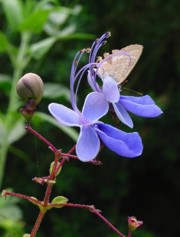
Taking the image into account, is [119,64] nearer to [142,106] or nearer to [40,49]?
[142,106]

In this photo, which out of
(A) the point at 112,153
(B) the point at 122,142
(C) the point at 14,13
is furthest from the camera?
(A) the point at 112,153

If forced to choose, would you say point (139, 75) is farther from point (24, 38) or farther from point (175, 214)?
point (24, 38)

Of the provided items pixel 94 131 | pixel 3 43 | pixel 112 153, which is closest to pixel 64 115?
pixel 94 131

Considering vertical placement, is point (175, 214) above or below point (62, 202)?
below

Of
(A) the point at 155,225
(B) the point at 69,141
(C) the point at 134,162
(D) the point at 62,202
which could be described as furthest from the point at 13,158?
(D) the point at 62,202

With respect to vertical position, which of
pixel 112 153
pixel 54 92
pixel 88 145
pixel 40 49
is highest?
pixel 88 145

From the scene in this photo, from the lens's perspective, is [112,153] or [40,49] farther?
[112,153]

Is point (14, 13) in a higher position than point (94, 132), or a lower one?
lower

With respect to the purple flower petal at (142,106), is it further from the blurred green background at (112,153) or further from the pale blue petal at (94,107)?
the blurred green background at (112,153)
